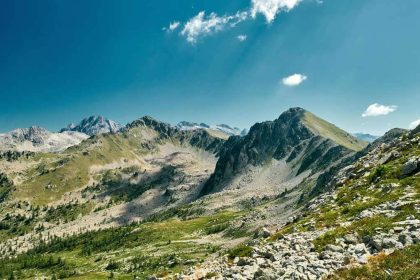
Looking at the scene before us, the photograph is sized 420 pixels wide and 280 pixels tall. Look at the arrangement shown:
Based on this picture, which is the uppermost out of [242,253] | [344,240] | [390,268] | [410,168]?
[410,168]

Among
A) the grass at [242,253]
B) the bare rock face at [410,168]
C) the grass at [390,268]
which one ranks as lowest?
the grass at [390,268]

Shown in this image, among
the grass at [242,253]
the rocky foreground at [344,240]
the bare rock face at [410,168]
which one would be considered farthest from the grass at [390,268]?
the bare rock face at [410,168]

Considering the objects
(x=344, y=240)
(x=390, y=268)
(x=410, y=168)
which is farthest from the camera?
(x=410, y=168)

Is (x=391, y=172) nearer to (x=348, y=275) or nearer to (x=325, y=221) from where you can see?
(x=325, y=221)

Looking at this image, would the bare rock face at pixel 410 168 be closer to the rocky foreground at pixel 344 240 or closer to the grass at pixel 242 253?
Answer: the rocky foreground at pixel 344 240

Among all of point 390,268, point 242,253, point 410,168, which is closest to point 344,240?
point 390,268

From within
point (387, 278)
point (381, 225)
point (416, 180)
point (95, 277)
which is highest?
point (416, 180)

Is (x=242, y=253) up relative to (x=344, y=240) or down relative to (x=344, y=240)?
down

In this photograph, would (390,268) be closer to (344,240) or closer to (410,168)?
(344,240)

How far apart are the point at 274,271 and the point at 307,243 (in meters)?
7.42

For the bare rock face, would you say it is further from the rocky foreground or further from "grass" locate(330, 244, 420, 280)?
"grass" locate(330, 244, 420, 280)

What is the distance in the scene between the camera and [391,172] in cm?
5216

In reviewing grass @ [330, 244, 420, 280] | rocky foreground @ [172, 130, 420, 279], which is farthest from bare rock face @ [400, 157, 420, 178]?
grass @ [330, 244, 420, 280]

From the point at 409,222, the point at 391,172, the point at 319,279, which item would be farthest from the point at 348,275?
the point at 391,172
